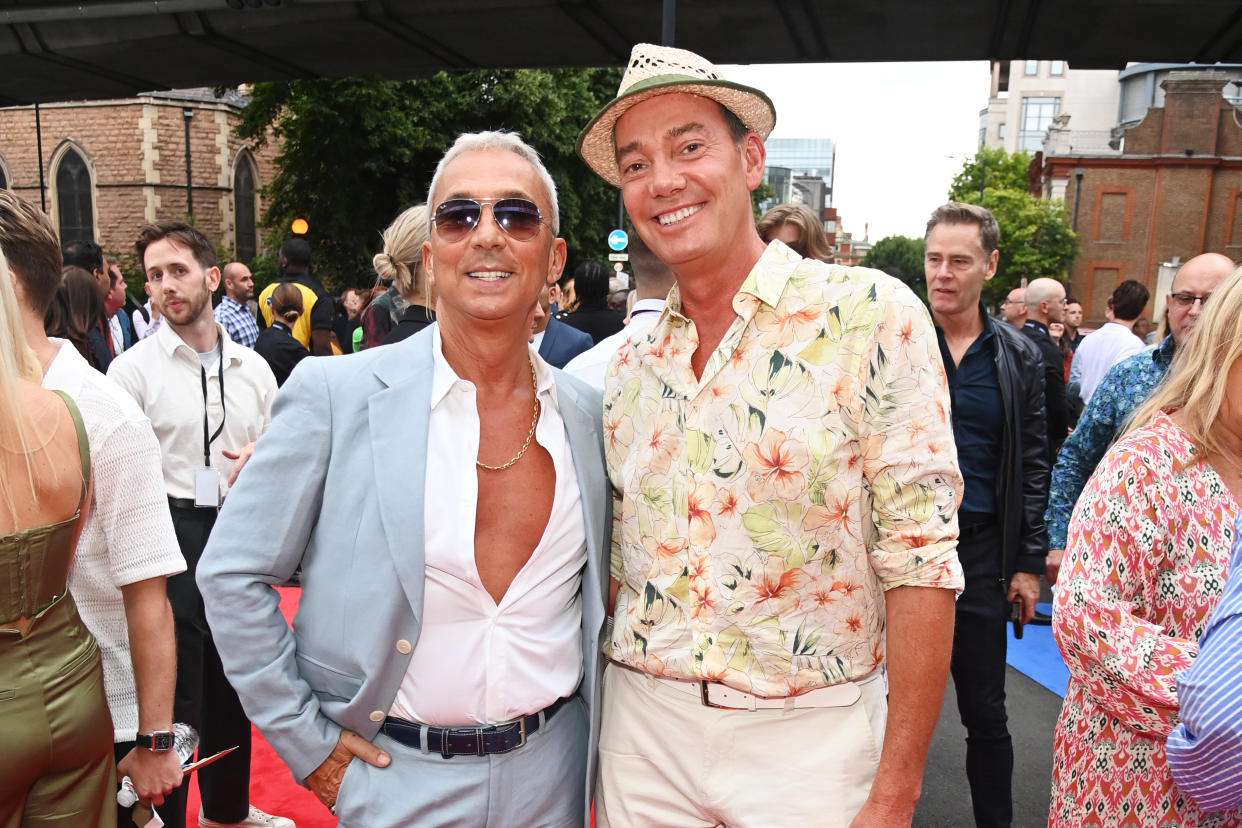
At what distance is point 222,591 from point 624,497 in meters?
0.94

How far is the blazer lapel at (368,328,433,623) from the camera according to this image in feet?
6.36

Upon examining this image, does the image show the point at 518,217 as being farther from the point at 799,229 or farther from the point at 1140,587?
the point at 799,229

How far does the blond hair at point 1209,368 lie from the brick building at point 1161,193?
167 ft

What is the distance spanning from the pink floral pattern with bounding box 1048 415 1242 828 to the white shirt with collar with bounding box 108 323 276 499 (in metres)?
3.38

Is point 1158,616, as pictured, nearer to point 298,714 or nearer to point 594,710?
point 594,710

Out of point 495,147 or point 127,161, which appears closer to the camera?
point 495,147

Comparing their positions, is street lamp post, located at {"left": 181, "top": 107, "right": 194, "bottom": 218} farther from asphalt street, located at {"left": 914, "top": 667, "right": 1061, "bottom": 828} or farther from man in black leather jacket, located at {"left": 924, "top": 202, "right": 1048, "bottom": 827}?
man in black leather jacket, located at {"left": 924, "top": 202, "right": 1048, "bottom": 827}

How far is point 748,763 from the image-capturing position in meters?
1.97

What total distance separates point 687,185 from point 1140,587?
4.84ft

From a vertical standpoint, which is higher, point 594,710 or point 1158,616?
point 1158,616

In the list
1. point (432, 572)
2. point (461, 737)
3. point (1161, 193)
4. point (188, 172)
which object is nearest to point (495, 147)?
point (432, 572)

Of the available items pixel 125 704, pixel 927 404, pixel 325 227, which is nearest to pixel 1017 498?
pixel 927 404

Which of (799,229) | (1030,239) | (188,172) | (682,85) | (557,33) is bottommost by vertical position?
(799,229)

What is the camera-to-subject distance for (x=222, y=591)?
6.44 feet
